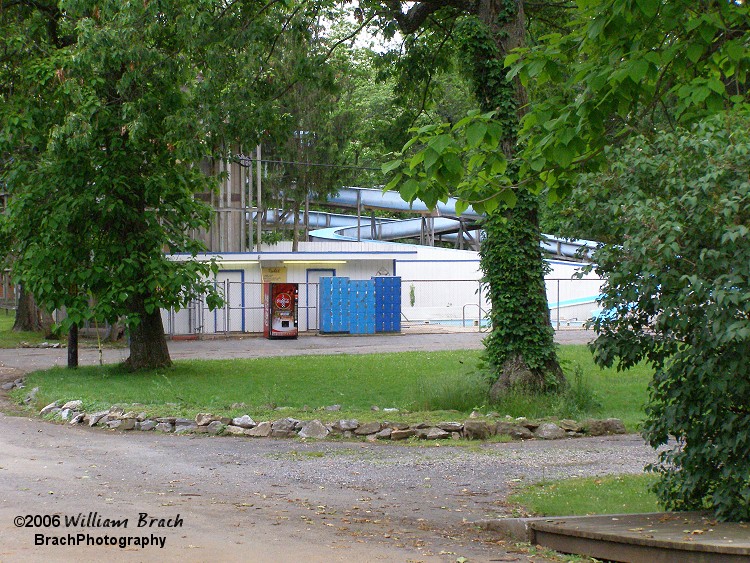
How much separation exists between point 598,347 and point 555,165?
6.95 ft

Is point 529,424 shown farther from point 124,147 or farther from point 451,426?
point 124,147

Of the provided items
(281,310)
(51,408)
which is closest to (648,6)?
(51,408)

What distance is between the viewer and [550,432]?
13.2 metres

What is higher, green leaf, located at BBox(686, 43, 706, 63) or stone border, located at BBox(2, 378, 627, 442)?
green leaf, located at BBox(686, 43, 706, 63)

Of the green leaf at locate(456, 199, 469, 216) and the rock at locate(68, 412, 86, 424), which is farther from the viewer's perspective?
the rock at locate(68, 412, 86, 424)

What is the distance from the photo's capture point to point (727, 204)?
5.91 m

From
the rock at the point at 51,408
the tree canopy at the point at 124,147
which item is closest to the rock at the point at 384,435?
the rock at the point at 51,408

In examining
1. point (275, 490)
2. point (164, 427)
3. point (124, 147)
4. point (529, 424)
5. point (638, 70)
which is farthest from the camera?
point (124, 147)

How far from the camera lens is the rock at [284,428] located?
13.2m

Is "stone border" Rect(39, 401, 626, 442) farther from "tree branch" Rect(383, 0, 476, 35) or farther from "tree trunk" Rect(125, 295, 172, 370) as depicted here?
"tree branch" Rect(383, 0, 476, 35)

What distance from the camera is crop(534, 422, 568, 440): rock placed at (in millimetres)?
13172

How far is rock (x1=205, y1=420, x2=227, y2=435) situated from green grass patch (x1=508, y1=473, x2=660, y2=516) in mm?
5533

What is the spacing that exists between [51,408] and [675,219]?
12402 millimetres

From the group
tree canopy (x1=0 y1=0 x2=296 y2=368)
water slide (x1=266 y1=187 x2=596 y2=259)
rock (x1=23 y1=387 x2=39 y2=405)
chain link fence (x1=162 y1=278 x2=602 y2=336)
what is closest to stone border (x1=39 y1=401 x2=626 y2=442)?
rock (x1=23 y1=387 x2=39 y2=405)
